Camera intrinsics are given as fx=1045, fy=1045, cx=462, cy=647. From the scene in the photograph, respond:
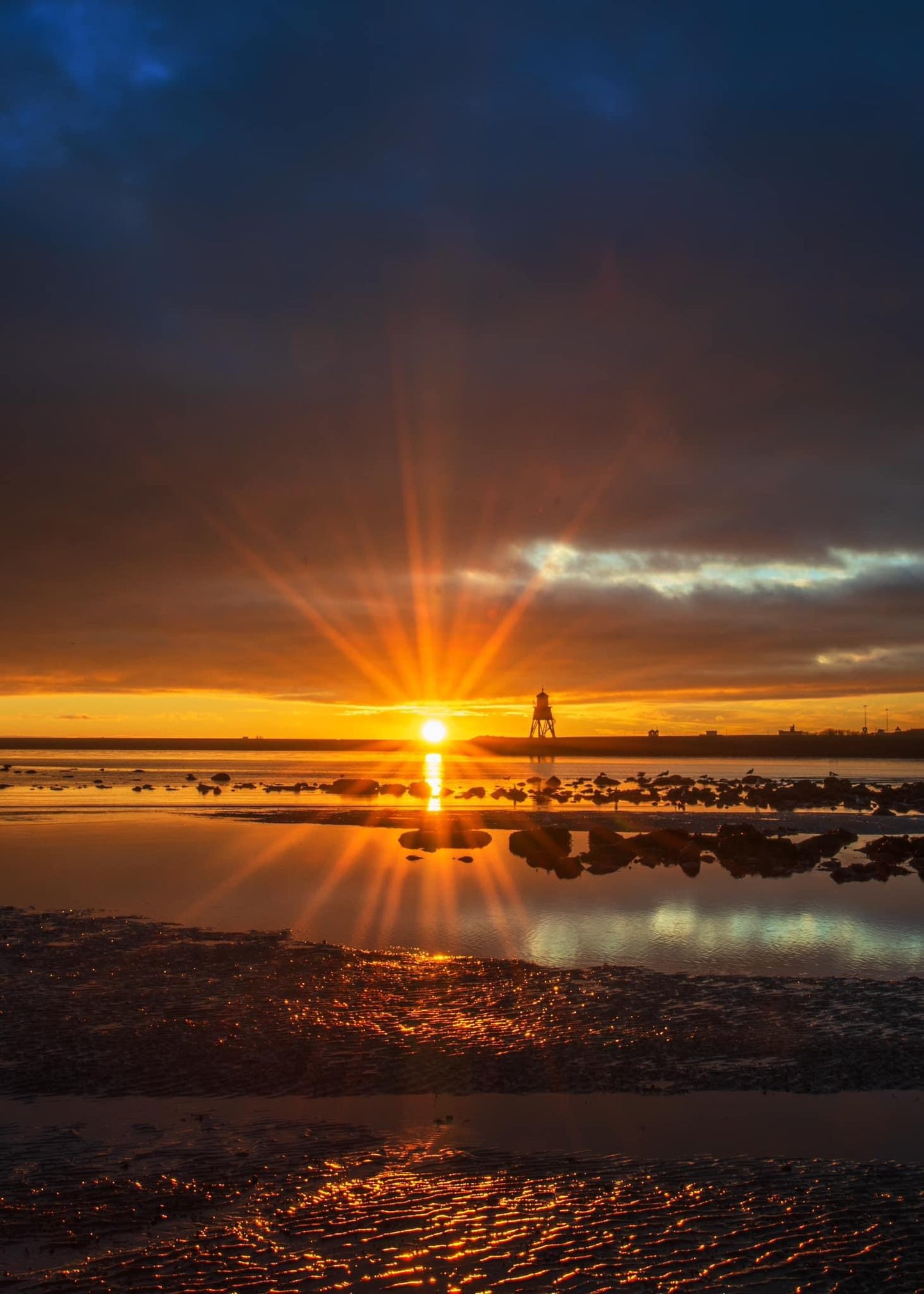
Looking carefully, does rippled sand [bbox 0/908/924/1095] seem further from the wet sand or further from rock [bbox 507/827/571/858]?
rock [bbox 507/827/571/858]

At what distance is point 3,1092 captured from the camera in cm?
1179

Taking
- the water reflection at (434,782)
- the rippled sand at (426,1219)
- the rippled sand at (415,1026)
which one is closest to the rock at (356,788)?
the water reflection at (434,782)

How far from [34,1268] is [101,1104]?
12.4ft

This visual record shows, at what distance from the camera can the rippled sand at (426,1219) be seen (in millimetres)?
7922

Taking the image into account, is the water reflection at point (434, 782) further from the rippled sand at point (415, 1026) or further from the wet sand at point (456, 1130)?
the wet sand at point (456, 1130)

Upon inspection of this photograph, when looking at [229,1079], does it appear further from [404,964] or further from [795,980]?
[795,980]

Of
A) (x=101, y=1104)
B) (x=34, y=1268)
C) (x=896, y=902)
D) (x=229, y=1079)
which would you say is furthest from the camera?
(x=896, y=902)

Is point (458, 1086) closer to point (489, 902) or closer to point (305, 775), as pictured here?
point (489, 902)

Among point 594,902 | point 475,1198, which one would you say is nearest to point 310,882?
point 594,902

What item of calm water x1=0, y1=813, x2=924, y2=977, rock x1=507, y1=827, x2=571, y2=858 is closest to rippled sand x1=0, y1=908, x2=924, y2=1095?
calm water x1=0, y1=813, x2=924, y2=977

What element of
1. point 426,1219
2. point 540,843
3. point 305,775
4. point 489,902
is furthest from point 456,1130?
point 305,775

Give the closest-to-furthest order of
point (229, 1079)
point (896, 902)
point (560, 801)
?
point (229, 1079)
point (896, 902)
point (560, 801)

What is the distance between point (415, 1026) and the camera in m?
14.8

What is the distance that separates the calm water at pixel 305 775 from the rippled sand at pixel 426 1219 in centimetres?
4789
